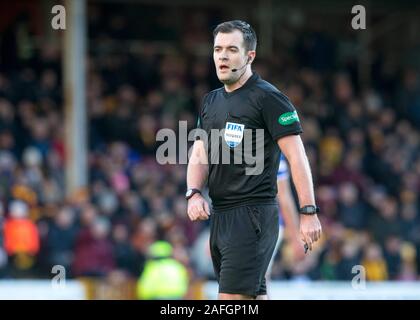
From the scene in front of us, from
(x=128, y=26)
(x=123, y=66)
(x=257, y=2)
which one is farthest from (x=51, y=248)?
(x=257, y=2)

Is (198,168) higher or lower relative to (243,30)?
lower

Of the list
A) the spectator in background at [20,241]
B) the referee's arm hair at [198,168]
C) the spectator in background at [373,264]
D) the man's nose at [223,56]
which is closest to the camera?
the man's nose at [223,56]

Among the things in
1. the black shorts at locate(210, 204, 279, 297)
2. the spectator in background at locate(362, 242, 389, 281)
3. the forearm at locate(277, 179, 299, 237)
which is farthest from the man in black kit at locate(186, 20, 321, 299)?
the spectator in background at locate(362, 242, 389, 281)

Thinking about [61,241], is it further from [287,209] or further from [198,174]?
[198,174]

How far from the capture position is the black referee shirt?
6727mm

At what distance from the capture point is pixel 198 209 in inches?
266

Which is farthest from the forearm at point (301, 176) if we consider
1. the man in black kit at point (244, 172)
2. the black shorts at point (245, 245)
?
the black shorts at point (245, 245)

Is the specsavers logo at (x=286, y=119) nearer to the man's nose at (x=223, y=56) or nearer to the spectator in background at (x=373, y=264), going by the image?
the man's nose at (x=223, y=56)

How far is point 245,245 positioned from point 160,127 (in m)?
11.2

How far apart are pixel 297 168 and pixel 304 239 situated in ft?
1.49

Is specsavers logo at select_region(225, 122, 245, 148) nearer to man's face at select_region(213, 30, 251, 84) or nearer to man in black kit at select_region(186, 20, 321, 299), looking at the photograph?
man in black kit at select_region(186, 20, 321, 299)

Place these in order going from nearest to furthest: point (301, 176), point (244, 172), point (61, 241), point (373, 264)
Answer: point (301, 176) → point (244, 172) → point (61, 241) → point (373, 264)

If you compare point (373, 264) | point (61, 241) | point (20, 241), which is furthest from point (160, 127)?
point (373, 264)

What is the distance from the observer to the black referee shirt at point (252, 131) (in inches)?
265
